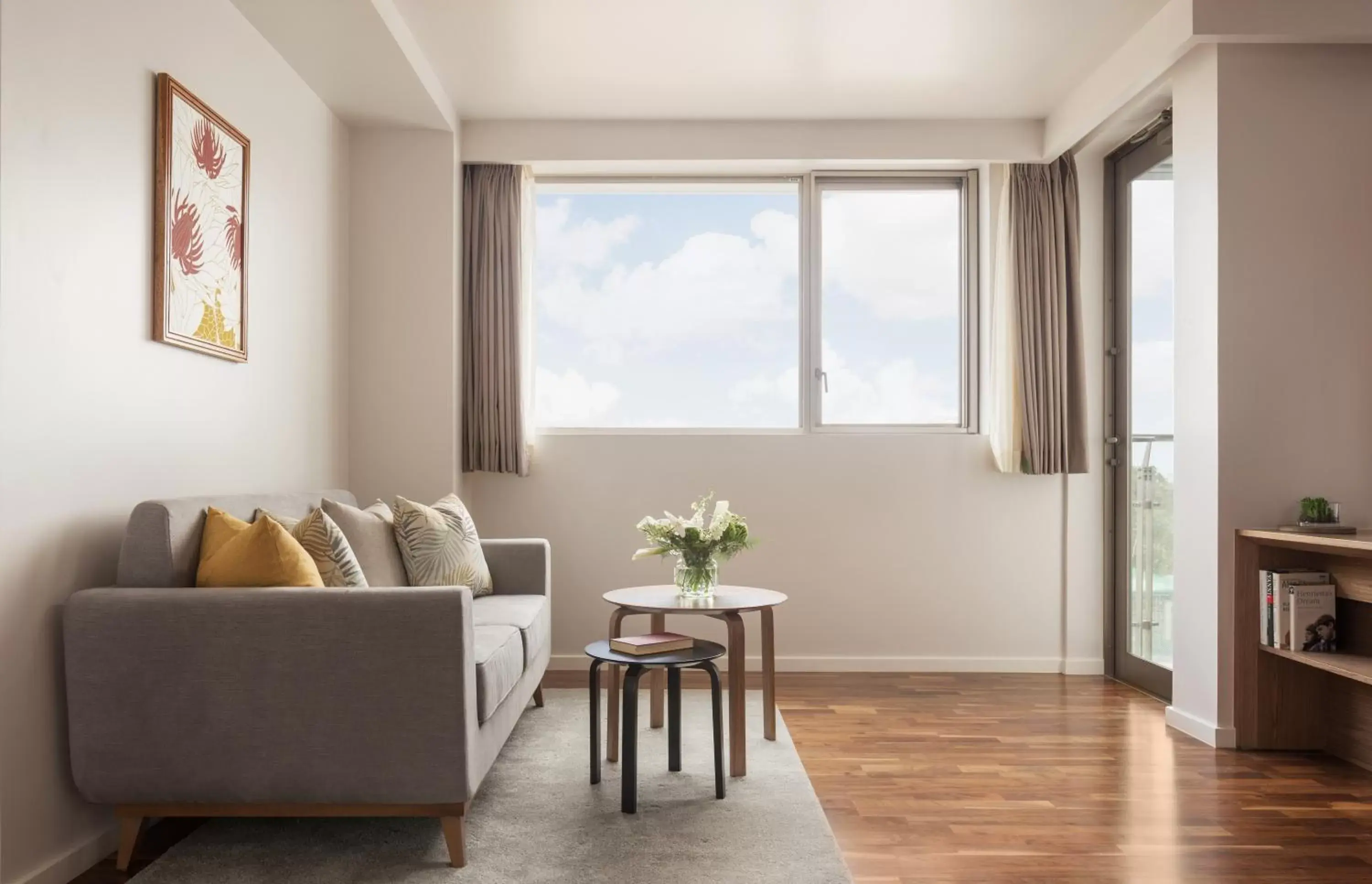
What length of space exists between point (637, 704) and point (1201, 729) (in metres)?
2.17

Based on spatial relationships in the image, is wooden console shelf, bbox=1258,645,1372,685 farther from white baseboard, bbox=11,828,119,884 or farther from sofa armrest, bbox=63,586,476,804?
white baseboard, bbox=11,828,119,884

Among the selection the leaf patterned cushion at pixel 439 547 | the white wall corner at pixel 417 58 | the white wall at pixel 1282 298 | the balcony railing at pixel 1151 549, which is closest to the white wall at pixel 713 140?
the white wall corner at pixel 417 58

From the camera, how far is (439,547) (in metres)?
3.89

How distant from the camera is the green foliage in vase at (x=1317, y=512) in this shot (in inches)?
142

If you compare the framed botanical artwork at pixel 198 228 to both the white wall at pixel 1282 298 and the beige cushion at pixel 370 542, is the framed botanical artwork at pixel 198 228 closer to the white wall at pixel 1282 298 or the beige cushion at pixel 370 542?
the beige cushion at pixel 370 542

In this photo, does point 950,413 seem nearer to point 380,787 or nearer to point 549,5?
point 549,5

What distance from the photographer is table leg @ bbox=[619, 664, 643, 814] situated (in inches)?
120

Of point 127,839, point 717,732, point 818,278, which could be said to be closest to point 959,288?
point 818,278

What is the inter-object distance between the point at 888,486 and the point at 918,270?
1145mm

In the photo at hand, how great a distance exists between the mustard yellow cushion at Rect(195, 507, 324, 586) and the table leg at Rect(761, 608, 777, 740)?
1695 millimetres

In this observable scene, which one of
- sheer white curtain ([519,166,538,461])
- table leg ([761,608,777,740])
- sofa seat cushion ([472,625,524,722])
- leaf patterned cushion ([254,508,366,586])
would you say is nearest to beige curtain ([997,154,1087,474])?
table leg ([761,608,777,740])

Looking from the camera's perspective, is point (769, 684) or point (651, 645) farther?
point (769, 684)

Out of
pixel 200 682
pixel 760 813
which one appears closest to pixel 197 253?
pixel 200 682

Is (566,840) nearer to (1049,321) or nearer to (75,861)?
(75,861)
